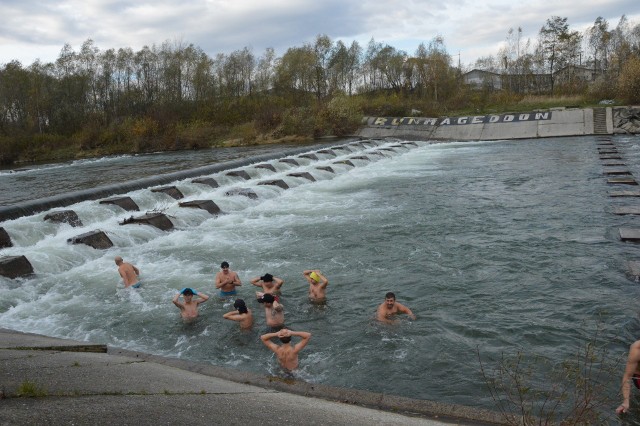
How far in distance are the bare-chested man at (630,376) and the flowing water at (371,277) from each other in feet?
1.03

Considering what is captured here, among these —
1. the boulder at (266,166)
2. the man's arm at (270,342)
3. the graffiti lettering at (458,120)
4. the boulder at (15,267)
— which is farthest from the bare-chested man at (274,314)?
the graffiti lettering at (458,120)

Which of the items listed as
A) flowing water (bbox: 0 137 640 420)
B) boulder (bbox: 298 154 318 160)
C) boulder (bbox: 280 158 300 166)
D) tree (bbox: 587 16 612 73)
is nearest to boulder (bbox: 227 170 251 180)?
flowing water (bbox: 0 137 640 420)

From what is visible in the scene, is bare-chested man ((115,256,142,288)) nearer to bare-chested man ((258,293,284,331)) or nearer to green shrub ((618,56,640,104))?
bare-chested man ((258,293,284,331))

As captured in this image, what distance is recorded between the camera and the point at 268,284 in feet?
26.9

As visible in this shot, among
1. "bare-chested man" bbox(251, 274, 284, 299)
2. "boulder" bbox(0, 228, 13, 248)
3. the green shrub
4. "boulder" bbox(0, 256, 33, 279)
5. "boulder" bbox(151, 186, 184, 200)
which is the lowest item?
"bare-chested man" bbox(251, 274, 284, 299)

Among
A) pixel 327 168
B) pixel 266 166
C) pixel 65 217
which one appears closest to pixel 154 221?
pixel 65 217

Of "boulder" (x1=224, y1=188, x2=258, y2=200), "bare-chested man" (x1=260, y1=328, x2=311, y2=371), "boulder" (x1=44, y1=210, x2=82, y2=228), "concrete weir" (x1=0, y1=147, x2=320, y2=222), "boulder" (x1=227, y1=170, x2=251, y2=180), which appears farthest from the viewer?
"boulder" (x1=227, y1=170, x2=251, y2=180)

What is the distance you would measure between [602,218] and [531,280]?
203 inches

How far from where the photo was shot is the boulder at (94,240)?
11.1 meters

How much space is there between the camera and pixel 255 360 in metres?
6.48

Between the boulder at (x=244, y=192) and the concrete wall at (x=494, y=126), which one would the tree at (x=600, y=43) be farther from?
the boulder at (x=244, y=192)

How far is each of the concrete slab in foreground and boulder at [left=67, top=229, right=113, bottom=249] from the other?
5.55 metres

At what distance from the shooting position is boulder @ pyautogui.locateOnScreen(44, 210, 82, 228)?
A: 12.6 m

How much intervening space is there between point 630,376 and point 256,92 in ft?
199
